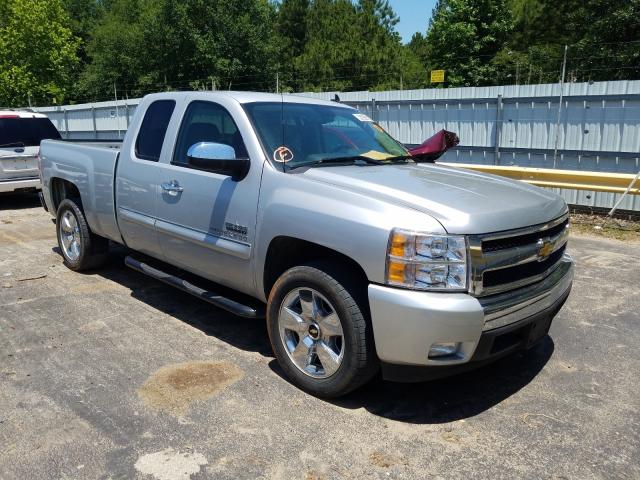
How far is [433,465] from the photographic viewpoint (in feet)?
9.43

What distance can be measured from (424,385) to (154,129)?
3.13 m

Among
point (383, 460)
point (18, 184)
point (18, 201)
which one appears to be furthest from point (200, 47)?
point (383, 460)

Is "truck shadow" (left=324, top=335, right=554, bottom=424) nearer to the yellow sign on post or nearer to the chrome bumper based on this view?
the chrome bumper

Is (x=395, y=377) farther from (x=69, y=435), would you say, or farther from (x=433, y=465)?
(x=69, y=435)

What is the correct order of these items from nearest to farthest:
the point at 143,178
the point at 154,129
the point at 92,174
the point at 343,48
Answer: the point at 143,178 < the point at 154,129 < the point at 92,174 < the point at 343,48

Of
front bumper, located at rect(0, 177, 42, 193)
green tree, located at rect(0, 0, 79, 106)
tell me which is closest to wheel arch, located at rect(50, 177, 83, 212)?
front bumper, located at rect(0, 177, 42, 193)

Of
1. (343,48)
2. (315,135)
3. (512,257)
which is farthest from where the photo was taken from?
(343,48)

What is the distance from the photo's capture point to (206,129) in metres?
4.47

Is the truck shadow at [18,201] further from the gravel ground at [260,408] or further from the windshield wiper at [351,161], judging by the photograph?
the windshield wiper at [351,161]

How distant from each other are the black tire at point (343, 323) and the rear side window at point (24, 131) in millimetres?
8732

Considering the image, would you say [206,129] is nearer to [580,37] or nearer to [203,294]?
[203,294]

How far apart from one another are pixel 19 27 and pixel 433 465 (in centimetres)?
4200

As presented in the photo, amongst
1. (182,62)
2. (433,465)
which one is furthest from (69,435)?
(182,62)

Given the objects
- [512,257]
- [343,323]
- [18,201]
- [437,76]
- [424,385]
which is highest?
[437,76]
